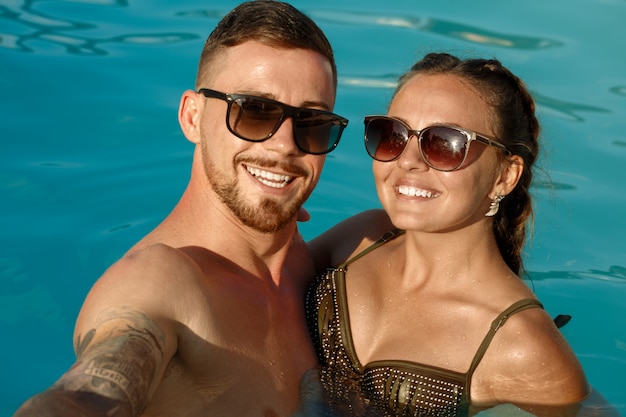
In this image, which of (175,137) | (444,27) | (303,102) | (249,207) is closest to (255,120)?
(303,102)

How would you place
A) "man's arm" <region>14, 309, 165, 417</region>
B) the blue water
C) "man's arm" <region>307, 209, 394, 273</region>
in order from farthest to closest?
the blue water < "man's arm" <region>307, 209, 394, 273</region> < "man's arm" <region>14, 309, 165, 417</region>

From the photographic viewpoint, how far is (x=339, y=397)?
382cm

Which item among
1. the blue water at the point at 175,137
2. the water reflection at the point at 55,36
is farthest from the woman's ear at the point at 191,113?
the water reflection at the point at 55,36

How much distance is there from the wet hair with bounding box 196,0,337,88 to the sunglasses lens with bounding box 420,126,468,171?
516 millimetres

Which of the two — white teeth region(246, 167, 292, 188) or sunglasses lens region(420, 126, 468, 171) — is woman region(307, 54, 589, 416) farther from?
white teeth region(246, 167, 292, 188)

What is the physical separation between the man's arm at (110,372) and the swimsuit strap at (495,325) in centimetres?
125

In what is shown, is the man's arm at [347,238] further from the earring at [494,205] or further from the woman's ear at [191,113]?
the woman's ear at [191,113]

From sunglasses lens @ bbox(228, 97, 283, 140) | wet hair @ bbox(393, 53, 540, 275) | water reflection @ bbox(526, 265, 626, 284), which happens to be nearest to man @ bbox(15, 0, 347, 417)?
sunglasses lens @ bbox(228, 97, 283, 140)

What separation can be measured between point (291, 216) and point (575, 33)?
17.7 feet

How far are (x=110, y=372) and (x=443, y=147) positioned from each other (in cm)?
163

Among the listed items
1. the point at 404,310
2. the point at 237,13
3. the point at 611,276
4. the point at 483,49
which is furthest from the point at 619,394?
the point at 483,49

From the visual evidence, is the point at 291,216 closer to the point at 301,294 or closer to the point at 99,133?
the point at 301,294

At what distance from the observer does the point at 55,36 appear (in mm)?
8070

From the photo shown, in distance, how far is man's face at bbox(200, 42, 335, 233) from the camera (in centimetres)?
369
